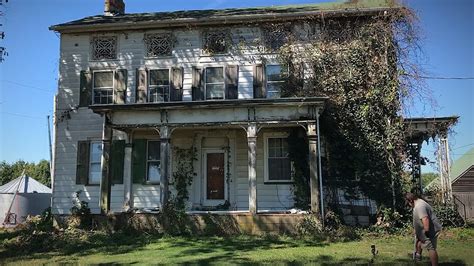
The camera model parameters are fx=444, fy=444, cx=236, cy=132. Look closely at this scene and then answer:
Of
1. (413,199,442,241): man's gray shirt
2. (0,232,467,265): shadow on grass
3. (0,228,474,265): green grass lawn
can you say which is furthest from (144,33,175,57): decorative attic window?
(413,199,442,241): man's gray shirt

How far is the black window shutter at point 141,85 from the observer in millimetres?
17953

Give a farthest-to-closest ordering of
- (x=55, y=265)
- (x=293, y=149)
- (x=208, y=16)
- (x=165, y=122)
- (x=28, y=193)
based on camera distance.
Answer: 1. (x=28, y=193)
2. (x=208, y=16)
3. (x=293, y=149)
4. (x=165, y=122)
5. (x=55, y=265)

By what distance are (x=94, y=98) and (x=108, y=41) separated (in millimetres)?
2462

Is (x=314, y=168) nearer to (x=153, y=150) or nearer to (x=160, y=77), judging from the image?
(x=153, y=150)

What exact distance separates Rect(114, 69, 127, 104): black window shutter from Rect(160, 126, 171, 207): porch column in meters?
3.80

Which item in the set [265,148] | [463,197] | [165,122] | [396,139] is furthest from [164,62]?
[463,197]

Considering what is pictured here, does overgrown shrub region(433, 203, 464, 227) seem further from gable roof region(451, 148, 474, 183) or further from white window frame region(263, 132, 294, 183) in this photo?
gable roof region(451, 148, 474, 183)

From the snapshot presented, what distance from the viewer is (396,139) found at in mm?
15383

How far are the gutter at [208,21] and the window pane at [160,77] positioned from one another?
1.81 metres

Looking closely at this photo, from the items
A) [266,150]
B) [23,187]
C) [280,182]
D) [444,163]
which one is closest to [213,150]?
[266,150]

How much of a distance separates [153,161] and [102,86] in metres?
3.86

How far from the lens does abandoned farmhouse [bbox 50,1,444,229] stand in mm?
16844

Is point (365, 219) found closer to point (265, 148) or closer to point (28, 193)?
point (265, 148)

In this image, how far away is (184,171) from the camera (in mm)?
17297
